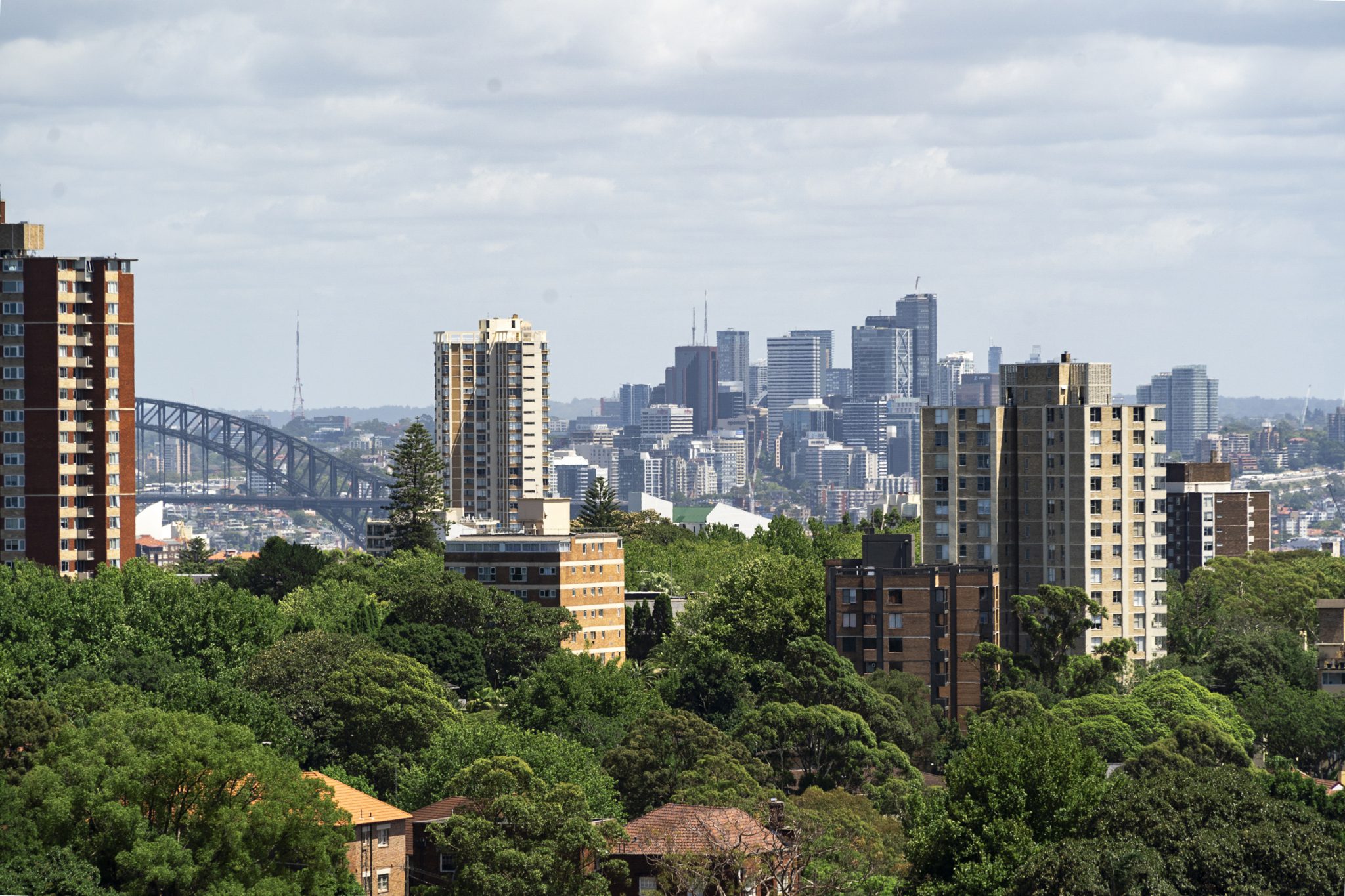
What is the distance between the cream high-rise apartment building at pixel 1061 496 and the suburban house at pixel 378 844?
53.8m

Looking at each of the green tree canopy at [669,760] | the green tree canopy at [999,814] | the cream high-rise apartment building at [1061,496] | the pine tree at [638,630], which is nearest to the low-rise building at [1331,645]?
the cream high-rise apartment building at [1061,496]

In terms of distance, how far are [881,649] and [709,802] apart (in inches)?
1333

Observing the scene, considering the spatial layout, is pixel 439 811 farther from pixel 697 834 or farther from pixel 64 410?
pixel 64 410

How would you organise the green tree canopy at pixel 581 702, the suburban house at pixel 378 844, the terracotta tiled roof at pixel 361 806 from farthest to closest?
the green tree canopy at pixel 581 702 < the terracotta tiled roof at pixel 361 806 < the suburban house at pixel 378 844

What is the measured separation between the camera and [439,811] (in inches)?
2778

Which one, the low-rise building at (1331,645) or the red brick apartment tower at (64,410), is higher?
the red brick apartment tower at (64,410)

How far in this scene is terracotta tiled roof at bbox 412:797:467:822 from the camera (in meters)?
70.0

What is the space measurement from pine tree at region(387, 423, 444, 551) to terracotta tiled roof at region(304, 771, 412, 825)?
242 feet

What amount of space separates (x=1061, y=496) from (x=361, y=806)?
192 ft

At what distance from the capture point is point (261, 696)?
79.8 meters

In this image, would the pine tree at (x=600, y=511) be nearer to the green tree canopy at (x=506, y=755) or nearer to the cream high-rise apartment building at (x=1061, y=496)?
the cream high-rise apartment building at (x=1061, y=496)

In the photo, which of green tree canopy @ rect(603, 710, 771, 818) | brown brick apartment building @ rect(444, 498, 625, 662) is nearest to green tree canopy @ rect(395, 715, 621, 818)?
green tree canopy @ rect(603, 710, 771, 818)

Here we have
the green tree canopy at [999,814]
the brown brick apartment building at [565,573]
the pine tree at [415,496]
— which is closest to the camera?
the green tree canopy at [999,814]

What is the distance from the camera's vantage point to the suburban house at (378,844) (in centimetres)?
6844
